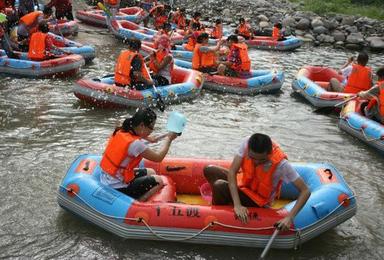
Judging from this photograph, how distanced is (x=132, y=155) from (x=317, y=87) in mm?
5828

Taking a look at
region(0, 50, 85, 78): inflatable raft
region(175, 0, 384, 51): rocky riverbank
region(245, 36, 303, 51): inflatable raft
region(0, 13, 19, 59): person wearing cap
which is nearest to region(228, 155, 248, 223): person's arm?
region(0, 50, 85, 78): inflatable raft

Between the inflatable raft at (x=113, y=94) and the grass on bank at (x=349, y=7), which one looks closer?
the inflatable raft at (x=113, y=94)

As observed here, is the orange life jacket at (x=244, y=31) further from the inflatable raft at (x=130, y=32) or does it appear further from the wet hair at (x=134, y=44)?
the wet hair at (x=134, y=44)

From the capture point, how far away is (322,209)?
14.9 ft

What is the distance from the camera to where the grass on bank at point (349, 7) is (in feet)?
70.2

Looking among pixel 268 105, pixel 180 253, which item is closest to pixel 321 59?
pixel 268 105

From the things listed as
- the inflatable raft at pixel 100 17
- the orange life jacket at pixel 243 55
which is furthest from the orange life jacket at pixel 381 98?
the inflatable raft at pixel 100 17

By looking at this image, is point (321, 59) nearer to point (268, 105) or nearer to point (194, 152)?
point (268, 105)

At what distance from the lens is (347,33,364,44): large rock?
16891 mm

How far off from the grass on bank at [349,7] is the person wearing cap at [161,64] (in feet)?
46.6

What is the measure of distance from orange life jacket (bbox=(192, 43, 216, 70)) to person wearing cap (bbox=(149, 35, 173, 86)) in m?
1.19

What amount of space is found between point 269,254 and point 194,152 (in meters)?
2.64

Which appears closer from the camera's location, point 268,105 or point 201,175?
point 201,175

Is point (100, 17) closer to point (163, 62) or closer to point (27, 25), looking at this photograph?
point (27, 25)
